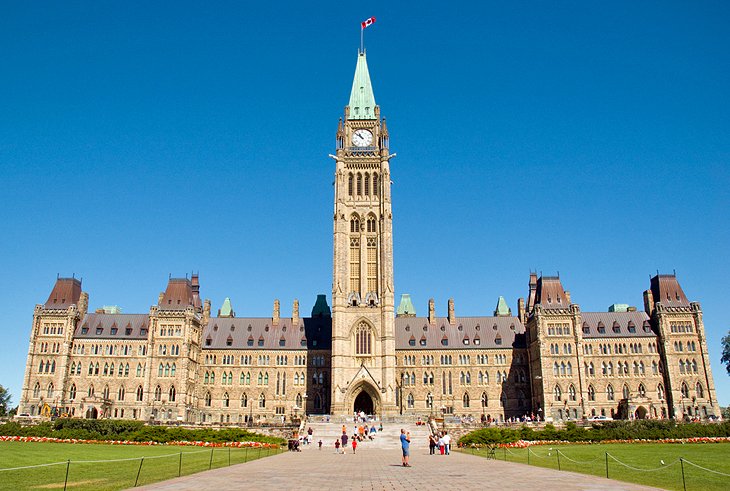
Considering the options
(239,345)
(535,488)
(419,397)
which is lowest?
(535,488)

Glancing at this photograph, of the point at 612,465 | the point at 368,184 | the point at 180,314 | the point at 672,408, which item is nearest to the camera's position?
the point at 612,465

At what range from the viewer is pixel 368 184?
98.1 metres

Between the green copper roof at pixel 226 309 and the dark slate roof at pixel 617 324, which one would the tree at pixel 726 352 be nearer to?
the dark slate roof at pixel 617 324

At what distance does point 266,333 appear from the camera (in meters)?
101

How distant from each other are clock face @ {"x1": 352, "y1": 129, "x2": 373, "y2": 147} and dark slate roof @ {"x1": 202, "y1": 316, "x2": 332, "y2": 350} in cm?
2920

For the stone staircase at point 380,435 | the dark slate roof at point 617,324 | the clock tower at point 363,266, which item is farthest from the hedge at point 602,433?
the dark slate roof at point 617,324

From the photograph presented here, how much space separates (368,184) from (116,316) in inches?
1742

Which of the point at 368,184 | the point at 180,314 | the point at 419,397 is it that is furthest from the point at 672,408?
the point at 180,314

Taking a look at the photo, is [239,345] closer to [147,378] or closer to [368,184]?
[147,378]

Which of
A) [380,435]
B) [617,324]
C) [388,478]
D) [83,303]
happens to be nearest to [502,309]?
[617,324]

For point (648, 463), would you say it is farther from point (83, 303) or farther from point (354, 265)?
point (83, 303)

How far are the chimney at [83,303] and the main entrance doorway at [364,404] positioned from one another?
146 feet

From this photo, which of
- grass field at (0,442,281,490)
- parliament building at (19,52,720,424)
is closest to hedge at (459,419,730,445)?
grass field at (0,442,281,490)

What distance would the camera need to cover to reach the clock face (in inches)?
3944
